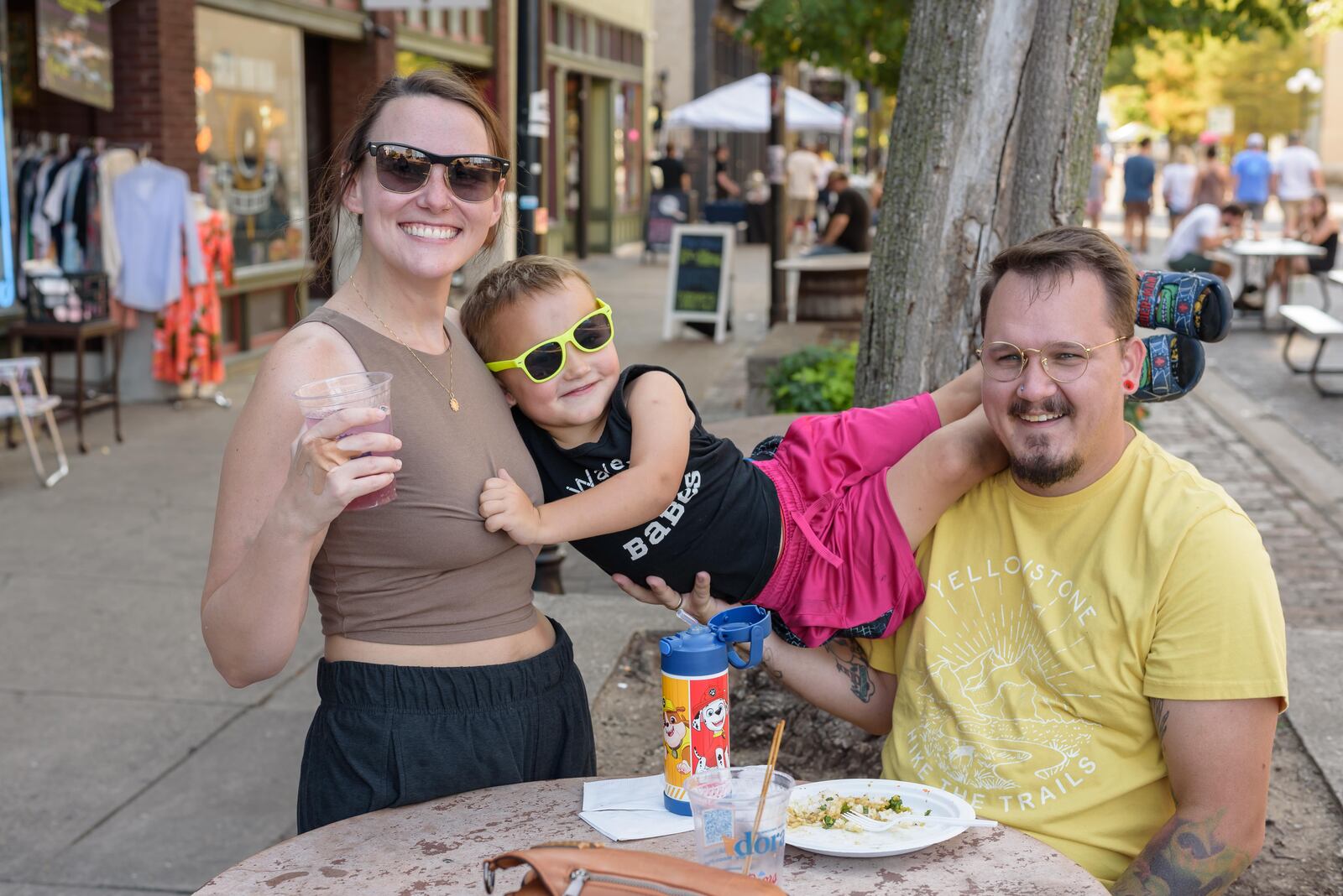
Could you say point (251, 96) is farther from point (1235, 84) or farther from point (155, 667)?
point (1235, 84)

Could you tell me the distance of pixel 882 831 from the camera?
2.14 m

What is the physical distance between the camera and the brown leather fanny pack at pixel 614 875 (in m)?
1.72

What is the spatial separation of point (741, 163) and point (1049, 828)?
35.5 meters

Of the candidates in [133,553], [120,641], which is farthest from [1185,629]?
[133,553]

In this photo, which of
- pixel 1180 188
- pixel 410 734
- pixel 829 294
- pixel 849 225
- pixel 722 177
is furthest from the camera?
pixel 722 177

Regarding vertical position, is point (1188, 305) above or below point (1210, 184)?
below

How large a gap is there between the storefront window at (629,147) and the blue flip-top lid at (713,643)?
76.7 feet

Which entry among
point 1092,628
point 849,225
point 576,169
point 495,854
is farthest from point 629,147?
point 495,854

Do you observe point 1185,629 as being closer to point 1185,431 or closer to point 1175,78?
point 1185,431

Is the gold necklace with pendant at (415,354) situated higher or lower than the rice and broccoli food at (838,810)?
higher

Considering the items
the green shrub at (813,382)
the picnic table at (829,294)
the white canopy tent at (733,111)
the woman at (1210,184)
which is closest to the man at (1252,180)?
the woman at (1210,184)

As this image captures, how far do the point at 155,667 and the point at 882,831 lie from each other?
410 centimetres

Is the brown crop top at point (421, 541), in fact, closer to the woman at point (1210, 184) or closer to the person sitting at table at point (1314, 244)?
the person sitting at table at point (1314, 244)

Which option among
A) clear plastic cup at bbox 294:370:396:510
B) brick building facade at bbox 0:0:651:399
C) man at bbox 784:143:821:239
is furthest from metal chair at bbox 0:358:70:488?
man at bbox 784:143:821:239
